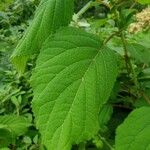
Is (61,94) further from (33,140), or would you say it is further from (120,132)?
(33,140)

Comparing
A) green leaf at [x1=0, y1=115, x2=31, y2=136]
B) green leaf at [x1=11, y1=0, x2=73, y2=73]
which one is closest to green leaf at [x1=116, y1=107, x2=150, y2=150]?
green leaf at [x1=11, y1=0, x2=73, y2=73]

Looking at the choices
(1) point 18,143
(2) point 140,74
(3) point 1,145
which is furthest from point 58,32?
(1) point 18,143

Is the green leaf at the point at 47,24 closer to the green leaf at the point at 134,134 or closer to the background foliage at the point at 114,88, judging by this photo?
the background foliage at the point at 114,88

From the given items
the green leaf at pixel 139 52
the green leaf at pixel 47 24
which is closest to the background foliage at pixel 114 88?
the green leaf at pixel 139 52

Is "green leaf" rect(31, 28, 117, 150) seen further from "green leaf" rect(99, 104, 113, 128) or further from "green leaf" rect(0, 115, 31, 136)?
"green leaf" rect(0, 115, 31, 136)

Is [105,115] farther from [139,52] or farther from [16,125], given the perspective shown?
[16,125]

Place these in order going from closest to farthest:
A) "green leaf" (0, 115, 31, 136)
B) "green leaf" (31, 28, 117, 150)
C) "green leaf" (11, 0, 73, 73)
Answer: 1. "green leaf" (31, 28, 117, 150)
2. "green leaf" (11, 0, 73, 73)
3. "green leaf" (0, 115, 31, 136)
